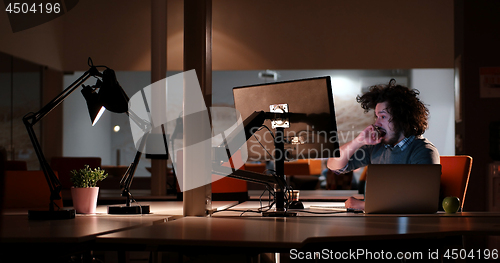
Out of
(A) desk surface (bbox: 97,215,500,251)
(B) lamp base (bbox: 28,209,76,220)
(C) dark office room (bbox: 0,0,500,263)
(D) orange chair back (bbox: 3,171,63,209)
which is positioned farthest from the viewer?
(D) orange chair back (bbox: 3,171,63,209)

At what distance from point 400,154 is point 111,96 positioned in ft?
4.80

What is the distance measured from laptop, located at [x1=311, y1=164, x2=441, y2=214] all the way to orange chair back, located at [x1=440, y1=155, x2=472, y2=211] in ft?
2.03

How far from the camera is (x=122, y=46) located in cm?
572

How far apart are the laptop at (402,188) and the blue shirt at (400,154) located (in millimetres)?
531

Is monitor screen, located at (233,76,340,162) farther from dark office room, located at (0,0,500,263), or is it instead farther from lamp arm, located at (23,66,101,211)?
lamp arm, located at (23,66,101,211)

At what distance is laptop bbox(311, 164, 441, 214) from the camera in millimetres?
1546

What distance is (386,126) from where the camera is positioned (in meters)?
2.27

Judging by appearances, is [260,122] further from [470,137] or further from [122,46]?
[122,46]

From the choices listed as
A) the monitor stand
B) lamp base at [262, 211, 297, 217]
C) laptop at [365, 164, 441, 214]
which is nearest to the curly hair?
laptop at [365, 164, 441, 214]

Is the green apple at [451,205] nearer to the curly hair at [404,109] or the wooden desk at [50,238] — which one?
the curly hair at [404,109]

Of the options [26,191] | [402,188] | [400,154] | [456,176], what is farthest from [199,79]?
[456,176]

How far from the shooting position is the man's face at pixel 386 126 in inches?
88.9

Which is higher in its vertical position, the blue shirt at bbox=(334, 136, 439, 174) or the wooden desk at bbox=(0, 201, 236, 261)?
the blue shirt at bbox=(334, 136, 439, 174)

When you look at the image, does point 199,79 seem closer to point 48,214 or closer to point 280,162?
point 280,162
